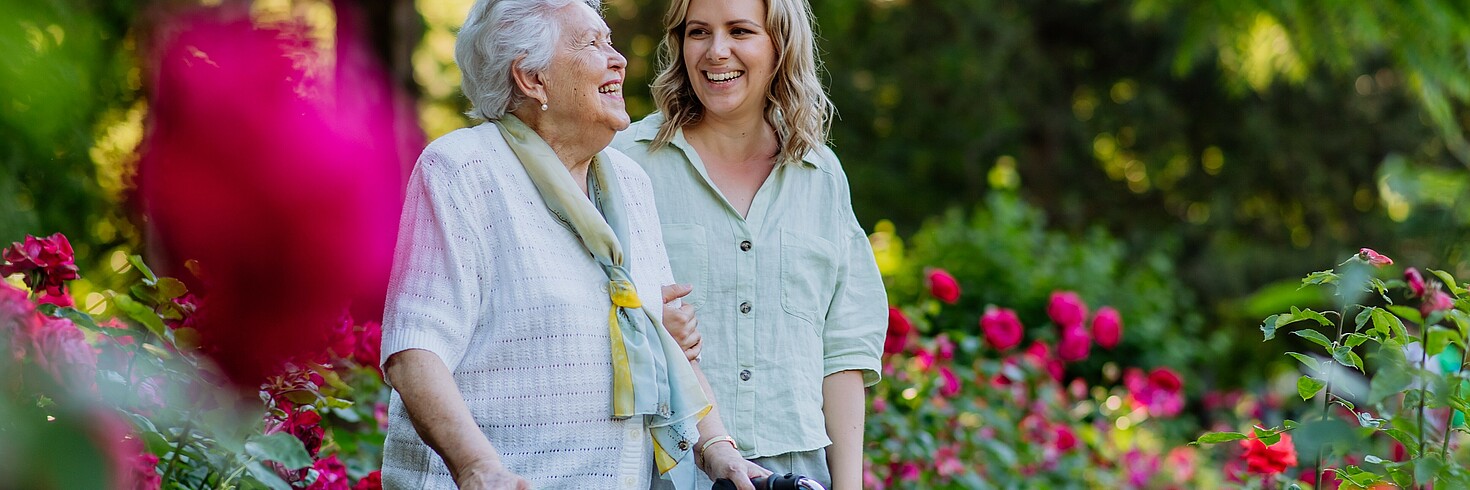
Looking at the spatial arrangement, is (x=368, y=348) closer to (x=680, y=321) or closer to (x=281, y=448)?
(x=680, y=321)

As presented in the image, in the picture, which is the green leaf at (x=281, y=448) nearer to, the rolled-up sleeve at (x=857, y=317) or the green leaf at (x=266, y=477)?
the green leaf at (x=266, y=477)

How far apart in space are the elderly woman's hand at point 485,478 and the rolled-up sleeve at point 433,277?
0.55 ft

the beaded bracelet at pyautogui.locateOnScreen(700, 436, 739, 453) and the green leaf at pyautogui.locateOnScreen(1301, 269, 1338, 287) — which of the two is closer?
the green leaf at pyautogui.locateOnScreen(1301, 269, 1338, 287)

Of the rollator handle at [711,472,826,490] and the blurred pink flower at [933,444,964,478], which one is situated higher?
the rollator handle at [711,472,826,490]

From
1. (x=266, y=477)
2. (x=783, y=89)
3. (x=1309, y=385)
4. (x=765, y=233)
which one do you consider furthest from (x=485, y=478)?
(x=1309, y=385)

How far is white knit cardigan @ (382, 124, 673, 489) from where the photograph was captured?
1.97 m

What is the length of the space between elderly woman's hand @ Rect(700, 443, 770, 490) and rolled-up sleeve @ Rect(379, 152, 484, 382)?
458 mm

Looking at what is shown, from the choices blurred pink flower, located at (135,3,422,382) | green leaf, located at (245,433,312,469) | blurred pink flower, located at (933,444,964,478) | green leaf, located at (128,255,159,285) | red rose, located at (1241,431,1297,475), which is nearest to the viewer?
blurred pink flower, located at (135,3,422,382)

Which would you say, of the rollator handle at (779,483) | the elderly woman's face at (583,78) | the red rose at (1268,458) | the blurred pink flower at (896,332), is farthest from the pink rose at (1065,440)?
the elderly woman's face at (583,78)

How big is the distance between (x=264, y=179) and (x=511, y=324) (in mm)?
1581

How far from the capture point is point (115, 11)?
2.92 meters

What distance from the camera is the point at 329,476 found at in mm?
2363

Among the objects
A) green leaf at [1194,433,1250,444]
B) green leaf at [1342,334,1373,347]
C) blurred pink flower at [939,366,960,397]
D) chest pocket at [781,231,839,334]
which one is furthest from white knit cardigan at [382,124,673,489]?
blurred pink flower at [939,366,960,397]

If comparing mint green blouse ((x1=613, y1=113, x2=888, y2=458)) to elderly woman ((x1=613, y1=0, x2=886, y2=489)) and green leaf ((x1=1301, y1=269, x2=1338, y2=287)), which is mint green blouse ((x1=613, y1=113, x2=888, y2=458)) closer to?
elderly woman ((x1=613, y1=0, x2=886, y2=489))
